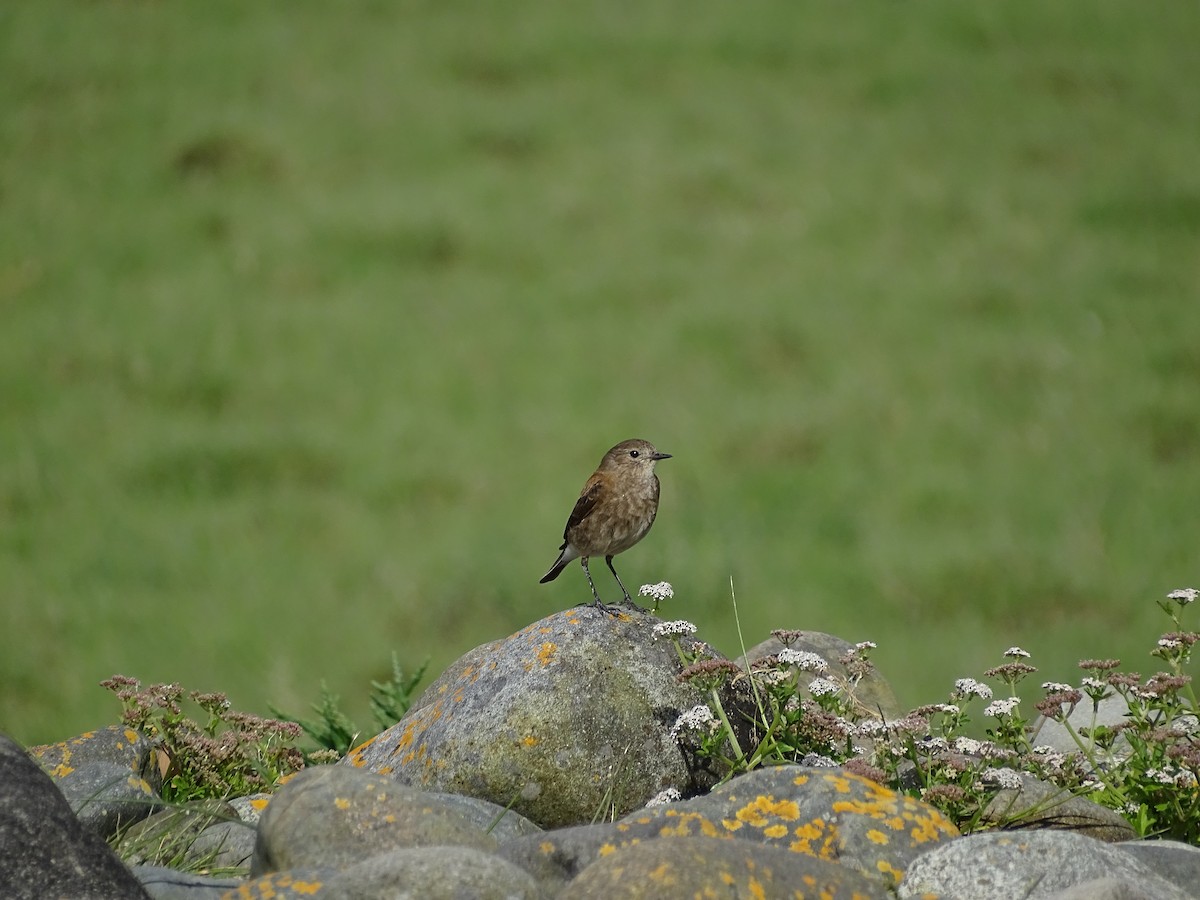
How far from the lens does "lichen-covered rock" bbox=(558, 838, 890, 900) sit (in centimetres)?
397

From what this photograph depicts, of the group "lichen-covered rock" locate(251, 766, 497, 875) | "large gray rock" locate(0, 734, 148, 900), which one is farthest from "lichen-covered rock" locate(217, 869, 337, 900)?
"large gray rock" locate(0, 734, 148, 900)

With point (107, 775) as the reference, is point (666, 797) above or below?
below

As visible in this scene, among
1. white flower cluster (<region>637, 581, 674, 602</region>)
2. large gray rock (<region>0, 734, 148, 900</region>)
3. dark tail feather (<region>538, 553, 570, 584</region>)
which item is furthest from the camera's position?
dark tail feather (<region>538, 553, 570, 584</region>)

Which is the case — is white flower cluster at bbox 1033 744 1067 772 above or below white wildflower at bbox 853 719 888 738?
below

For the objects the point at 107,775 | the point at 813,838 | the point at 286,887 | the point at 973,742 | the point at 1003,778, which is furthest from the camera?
the point at 107,775

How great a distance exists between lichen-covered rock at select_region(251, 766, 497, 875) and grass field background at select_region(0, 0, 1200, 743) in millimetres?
3878

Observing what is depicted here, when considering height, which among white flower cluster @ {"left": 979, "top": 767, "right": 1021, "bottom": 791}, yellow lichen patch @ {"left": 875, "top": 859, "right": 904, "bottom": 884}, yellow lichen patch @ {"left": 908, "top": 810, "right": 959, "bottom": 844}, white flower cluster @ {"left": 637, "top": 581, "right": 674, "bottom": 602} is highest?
white flower cluster @ {"left": 637, "top": 581, "right": 674, "bottom": 602}

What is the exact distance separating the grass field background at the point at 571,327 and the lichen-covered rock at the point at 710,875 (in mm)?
4974

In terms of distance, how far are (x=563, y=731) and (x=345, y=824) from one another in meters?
1.25

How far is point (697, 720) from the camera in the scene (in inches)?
219

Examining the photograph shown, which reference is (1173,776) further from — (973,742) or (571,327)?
(571,327)

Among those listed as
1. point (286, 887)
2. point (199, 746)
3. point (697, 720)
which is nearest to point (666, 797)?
point (697, 720)

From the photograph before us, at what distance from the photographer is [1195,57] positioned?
1803 cm

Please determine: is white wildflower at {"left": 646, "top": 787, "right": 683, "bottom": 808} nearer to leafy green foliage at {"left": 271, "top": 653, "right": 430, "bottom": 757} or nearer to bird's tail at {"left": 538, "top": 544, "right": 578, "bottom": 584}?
bird's tail at {"left": 538, "top": 544, "right": 578, "bottom": 584}
